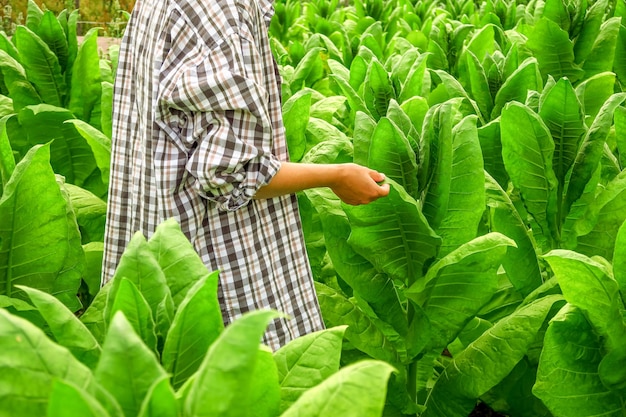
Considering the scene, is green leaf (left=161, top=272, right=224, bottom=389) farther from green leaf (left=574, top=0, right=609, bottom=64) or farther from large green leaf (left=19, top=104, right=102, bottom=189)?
green leaf (left=574, top=0, right=609, bottom=64)

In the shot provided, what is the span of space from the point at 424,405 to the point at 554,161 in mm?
820

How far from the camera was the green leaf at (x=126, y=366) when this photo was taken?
3.43 feet

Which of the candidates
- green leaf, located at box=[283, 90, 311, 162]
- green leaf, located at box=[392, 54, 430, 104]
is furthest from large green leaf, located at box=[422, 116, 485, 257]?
green leaf, located at box=[392, 54, 430, 104]

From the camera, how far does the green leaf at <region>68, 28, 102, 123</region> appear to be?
3707mm

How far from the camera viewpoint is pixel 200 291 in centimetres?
124

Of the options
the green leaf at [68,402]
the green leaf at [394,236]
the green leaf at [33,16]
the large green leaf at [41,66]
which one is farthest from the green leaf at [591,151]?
the green leaf at [33,16]

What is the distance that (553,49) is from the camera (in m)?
3.83

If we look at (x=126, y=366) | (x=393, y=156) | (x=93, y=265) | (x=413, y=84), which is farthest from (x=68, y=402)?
(x=413, y=84)

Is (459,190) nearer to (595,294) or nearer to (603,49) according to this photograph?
(595,294)

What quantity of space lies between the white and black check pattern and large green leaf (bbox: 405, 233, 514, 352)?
1.10 ft

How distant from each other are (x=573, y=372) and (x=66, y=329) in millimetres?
1308

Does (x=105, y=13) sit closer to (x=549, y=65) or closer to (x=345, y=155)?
(x=549, y=65)

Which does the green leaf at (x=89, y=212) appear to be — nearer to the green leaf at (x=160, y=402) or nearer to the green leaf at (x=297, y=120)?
the green leaf at (x=297, y=120)

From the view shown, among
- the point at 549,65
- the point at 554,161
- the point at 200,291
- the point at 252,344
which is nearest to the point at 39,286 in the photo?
the point at 200,291
